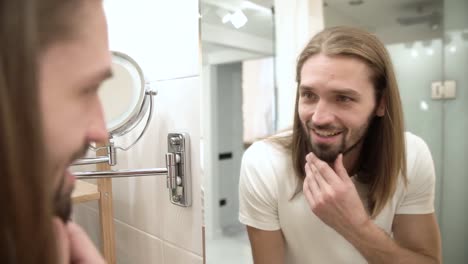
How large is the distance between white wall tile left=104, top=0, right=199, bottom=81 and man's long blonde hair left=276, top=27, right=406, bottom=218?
293 mm

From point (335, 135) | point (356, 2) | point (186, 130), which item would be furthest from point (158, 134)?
point (356, 2)

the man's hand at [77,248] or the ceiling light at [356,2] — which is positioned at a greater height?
the ceiling light at [356,2]

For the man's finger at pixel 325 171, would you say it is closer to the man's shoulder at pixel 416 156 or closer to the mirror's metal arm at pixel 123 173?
the man's shoulder at pixel 416 156

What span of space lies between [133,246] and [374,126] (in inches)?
31.4

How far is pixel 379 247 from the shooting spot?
64 cm

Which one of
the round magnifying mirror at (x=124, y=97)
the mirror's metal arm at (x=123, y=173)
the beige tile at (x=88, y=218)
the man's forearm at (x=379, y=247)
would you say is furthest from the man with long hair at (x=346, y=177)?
the beige tile at (x=88, y=218)

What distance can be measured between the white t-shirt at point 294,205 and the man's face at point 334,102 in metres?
0.10

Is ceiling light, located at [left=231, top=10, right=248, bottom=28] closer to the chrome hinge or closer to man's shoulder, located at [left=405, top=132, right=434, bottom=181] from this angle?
the chrome hinge

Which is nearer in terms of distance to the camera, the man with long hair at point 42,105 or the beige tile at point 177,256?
the man with long hair at point 42,105

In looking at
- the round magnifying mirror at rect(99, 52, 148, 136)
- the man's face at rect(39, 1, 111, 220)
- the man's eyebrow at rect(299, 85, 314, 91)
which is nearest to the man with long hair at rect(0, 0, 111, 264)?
the man's face at rect(39, 1, 111, 220)

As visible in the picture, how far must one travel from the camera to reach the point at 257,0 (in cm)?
78

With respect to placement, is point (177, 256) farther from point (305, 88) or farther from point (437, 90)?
point (437, 90)

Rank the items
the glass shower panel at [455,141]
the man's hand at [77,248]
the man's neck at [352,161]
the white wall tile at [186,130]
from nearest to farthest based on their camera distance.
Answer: the man's hand at [77,248] → the glass shower panel at [455,141] → the man's neck at [352,161] → the white wall tile at [186,130]

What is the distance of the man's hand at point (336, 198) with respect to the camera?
24.9 inches
